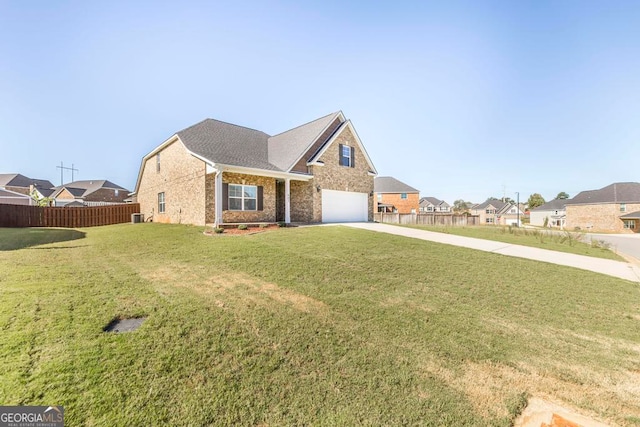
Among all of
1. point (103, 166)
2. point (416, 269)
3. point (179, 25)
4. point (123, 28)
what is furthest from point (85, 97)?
point (103, 166)

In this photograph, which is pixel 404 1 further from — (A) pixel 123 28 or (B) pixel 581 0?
(A) pixel 123 28

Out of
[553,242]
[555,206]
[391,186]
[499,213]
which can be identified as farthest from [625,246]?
[499,213]

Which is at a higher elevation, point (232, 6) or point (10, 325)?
point (232, 6)

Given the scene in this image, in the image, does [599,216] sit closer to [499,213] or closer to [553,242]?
[499,213]

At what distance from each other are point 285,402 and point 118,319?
2.99 m

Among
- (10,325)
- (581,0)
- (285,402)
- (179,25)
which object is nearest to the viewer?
(285,402)

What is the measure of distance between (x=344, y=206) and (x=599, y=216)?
5135cm

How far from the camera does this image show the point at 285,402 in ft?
8.54

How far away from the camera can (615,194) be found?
140ft

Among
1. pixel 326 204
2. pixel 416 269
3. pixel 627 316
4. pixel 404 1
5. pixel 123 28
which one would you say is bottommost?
pixel 627 316

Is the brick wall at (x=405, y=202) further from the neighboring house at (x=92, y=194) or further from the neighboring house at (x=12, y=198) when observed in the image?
the neighboring house at (x=12, y=198)

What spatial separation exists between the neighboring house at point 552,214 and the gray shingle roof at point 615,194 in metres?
7.36

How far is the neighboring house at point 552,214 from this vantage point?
5600 cm

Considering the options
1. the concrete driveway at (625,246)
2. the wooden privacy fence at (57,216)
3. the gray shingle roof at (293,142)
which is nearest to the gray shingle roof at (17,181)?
the wooden privacy fence at (57,216)
